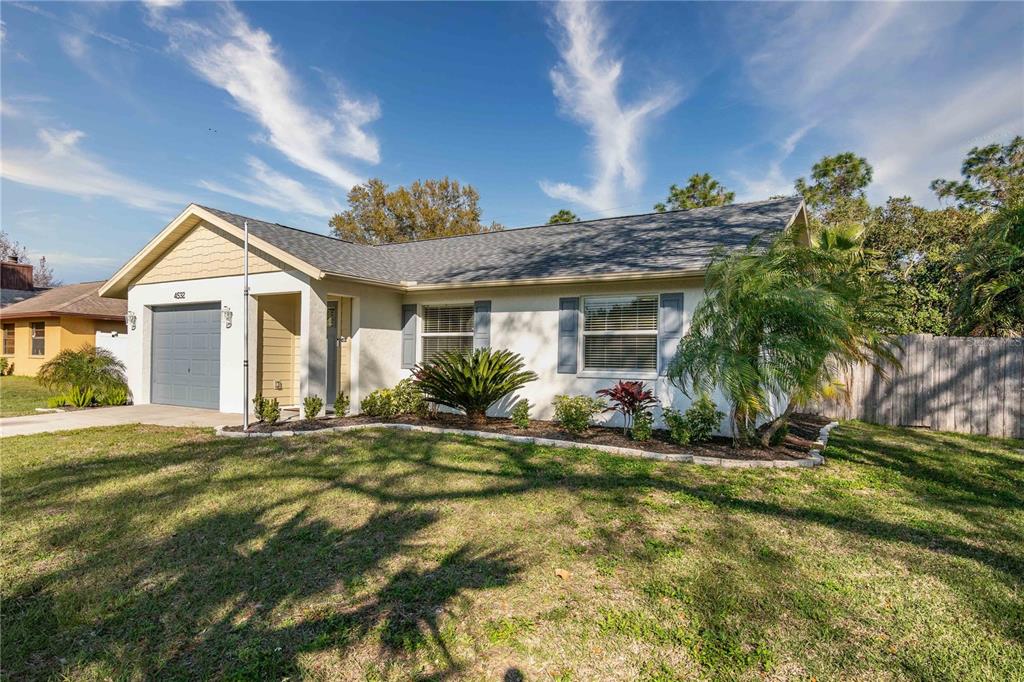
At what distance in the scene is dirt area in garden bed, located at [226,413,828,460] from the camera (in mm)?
6910

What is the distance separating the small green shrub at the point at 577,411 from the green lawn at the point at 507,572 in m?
2.14

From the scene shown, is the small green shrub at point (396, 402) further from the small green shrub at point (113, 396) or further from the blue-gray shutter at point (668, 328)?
the small green shrub at point (113, 396)

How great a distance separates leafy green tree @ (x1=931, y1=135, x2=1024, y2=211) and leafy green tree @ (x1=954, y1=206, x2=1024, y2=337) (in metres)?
9.37

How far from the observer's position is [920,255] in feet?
60.1

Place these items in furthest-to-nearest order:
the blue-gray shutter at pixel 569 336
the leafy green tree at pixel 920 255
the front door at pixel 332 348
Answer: the leafy green tree at pixel 920 255 < the front door at pixel 332 348 < the blue-gray shutter at pixel 569 336

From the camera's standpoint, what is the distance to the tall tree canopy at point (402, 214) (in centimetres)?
3189

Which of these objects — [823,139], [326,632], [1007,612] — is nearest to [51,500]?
[326,632]

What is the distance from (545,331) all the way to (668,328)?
236 centimetres

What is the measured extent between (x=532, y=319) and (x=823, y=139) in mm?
16077

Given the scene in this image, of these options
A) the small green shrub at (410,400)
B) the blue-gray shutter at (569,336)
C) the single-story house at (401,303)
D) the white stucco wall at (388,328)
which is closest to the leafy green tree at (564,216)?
the single-story house at (401,303)

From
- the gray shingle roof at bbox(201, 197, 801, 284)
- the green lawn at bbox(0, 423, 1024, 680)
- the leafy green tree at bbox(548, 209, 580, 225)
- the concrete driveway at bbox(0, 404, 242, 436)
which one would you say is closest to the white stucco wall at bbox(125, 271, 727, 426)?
the gray shingle roof at bbox(201, 197, 801, 284)

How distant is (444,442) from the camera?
24.6 ft

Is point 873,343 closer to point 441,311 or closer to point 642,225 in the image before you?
point 642,225

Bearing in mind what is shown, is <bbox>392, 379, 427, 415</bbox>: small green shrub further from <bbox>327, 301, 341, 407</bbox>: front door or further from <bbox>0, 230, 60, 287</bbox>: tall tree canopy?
<bbox>0, 230, 60, 287</bbox>: tall tree canopy
